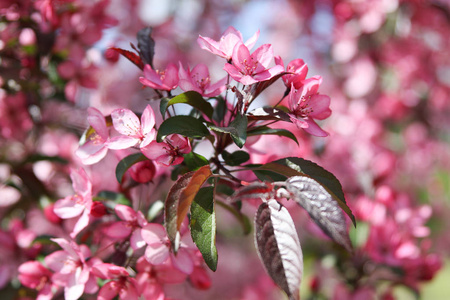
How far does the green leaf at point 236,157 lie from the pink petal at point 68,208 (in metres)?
0.33

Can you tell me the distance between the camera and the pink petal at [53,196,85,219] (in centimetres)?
84

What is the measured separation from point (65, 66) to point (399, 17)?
1724 mm

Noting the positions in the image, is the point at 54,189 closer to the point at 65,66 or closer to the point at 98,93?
the point at 65,66

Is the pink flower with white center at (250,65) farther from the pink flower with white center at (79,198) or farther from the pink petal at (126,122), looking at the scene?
the pink flower with white center at (79,198)

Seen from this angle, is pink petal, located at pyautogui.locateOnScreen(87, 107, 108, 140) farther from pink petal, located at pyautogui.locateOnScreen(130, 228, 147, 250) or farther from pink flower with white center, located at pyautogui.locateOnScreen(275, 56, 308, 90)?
pink flower with white center, located at pyautogui.locateOnScreen(275, 56, 308, 90)

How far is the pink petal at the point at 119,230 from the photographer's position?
0.79m

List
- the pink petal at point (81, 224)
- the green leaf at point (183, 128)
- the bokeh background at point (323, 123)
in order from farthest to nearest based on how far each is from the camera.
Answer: the bokeh background at point (323, 123) < the pink petal at point (81, 224) < the green leaf at point (183, 128)

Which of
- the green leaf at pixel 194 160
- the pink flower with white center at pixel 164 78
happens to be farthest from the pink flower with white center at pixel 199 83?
the green leaf at pixel 194 160

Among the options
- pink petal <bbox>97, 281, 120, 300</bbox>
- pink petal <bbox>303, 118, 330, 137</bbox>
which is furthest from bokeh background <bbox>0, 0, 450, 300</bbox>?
pink petal <bbox>97, 281, 120, 300</bbox>

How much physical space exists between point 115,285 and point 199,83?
0.43 meters

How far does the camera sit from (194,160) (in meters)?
0.76

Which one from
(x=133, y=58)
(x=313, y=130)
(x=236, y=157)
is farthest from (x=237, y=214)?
(x=133, y=58)

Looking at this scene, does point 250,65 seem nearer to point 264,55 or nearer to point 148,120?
point 264,55

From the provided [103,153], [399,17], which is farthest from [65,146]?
[399,17]
